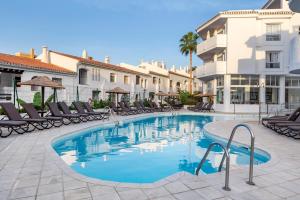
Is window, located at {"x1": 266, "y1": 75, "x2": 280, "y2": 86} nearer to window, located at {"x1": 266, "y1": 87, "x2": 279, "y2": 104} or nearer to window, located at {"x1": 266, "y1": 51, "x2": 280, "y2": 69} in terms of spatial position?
window, located at {"x1": 266, "y1": 87, "x2": 279, "y2": 104}

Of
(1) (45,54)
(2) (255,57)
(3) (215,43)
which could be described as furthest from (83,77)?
(2) (255,57)

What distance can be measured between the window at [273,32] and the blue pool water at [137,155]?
2186cm

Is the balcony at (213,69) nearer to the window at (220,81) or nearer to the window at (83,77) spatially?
the window at (220,81)

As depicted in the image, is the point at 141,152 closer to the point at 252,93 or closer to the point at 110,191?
the point at 110,191

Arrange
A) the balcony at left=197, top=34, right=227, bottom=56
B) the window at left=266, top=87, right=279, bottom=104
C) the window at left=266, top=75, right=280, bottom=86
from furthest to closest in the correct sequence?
the window at left=266, top=87, right=279, bottom=104 → the window at left=266, top=75, right=280, bottom=86 → the balcony at left=197, top=34, right=227, bottom=56

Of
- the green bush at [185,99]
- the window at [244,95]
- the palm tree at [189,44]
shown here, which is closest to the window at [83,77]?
the green bush at [185,99]

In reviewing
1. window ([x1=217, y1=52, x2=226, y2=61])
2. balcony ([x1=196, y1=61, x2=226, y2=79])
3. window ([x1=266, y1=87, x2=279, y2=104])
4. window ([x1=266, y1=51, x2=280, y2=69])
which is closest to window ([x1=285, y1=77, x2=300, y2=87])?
window ([x1=266, y1=87, x2=279, y2=104])

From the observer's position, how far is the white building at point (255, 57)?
27953 mm

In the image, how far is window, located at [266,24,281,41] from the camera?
2823 cm

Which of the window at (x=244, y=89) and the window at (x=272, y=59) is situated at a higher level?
the window at (x=272, y=59)

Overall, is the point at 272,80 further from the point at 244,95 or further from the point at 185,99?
the point at 185,99

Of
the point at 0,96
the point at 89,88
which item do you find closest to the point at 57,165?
the point at 0,96

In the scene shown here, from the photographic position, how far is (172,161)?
26.4ft

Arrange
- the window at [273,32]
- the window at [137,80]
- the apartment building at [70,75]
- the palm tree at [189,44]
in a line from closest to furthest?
1. the apartment building at [70,75]
2. the window at [273,32]
3. the window at [137,80]
4. the palm tree at [189,44]
